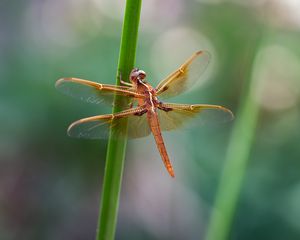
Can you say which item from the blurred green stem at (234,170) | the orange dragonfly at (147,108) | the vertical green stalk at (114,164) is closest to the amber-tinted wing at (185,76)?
the orange dragonfly at (147,108)

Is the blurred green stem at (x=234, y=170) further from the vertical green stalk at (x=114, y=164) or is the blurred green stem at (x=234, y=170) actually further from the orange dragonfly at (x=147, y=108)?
the vertical green stalk at (x=114, y=164)

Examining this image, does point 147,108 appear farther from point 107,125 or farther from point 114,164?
point 114,164

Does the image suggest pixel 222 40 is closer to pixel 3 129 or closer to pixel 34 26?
pixel 34 26

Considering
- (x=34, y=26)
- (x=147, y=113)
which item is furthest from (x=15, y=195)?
(x=147, y=113)

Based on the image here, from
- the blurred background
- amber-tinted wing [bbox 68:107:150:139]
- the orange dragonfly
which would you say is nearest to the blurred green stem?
the orange dragonfly

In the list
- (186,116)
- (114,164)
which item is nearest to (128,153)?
(186,116)

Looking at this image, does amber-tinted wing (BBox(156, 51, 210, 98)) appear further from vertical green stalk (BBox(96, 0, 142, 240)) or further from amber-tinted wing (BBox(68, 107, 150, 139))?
vertical green stalk (BBox(96, 0, 142, 240))

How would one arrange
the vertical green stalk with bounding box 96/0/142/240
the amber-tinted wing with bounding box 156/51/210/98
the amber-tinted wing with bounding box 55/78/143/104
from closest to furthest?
the vertical green stalk with bounding box 96/0/142/240
the amber-tinted wing with bounding box 55/78/143/104
the amber-tinted wing with bounding box 156/51/210/98
